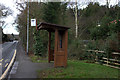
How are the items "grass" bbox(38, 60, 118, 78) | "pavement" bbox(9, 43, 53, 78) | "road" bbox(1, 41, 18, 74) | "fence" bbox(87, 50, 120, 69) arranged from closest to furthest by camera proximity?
1. "grass" bbox(38, 60, 118, 78)
2. "pavement" bbox(9, 43, 53, 78)
3. "fence" bbox(87, 50, 120, 69)
4. "road" bbox(1, 41, 18, 74)

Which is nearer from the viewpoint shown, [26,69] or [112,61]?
[26,69]

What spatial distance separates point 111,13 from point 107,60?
13.4 meters

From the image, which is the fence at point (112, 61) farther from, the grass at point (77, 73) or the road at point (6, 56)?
the road at point (6, 56)

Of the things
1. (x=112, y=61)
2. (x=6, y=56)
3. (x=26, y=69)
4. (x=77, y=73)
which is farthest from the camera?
(x=6, y=56)

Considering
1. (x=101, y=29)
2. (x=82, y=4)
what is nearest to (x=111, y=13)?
(x=101, y=29)

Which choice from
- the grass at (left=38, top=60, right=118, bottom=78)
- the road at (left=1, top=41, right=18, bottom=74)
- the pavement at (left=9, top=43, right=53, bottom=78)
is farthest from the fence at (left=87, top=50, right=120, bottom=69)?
the road at (left=1, top=41, right=18, bottom=74)

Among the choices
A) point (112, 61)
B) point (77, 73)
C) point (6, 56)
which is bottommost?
point (6, 56)

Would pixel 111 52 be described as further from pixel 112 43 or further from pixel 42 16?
pixel 42 16

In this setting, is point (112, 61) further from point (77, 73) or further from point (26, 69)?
point (26, 69)

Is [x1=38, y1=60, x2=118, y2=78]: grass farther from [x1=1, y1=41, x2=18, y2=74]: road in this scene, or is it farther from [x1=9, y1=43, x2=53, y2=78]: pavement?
[x1=1, y1=41, x2=18, y2=74]: road

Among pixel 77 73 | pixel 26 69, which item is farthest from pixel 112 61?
pixel 26 69

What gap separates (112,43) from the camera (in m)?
10.7

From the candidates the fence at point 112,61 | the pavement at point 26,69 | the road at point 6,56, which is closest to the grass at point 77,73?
the pavement at point 26,69

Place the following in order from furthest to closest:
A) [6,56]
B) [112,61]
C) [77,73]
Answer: [6,56]
[112,61]
[77,73]
